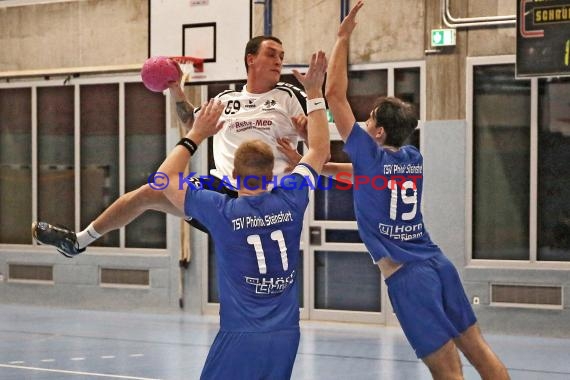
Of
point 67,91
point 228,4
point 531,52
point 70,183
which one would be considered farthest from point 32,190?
point 531,52

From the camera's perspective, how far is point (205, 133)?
530 centimetres

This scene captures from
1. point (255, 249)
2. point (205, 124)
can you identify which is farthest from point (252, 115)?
point (255, 249)

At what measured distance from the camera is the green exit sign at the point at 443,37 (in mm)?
12547

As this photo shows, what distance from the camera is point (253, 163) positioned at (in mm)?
4965

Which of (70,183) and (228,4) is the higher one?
(228,4)

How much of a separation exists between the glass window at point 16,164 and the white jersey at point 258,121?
9.39m

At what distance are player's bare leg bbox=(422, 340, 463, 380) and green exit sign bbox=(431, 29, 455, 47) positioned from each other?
7092mm

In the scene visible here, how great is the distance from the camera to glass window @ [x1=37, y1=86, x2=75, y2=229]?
51.0 ft

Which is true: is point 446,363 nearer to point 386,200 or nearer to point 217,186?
point 386,200

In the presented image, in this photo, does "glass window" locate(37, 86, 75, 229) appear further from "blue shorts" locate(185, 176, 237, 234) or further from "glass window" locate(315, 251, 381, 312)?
"blue shorts" locate(185, 176, 237, 234)

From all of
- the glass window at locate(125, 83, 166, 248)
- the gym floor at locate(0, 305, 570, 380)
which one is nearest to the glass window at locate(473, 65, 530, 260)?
the gym floor at locate(0, 305, 570, 380)

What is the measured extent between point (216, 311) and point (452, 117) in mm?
4414

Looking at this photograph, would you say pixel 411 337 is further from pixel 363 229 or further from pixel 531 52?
pixel 531 52

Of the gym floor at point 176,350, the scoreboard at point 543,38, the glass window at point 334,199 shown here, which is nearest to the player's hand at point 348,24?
the gym floor at point 176,350
